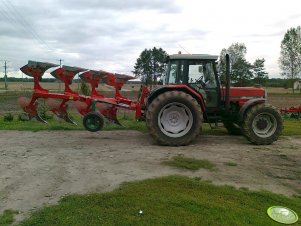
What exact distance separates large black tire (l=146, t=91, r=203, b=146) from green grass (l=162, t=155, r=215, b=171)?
6.00 ft

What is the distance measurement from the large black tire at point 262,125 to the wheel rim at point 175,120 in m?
1.46

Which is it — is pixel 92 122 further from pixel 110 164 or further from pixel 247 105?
pixel 247 105

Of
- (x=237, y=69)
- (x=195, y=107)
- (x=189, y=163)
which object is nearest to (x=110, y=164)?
(x=189, y=163)

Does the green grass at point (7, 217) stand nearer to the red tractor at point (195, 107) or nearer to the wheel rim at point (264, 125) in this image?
the red tractor at point (195, 107)

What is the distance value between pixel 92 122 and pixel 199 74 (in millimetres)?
3143

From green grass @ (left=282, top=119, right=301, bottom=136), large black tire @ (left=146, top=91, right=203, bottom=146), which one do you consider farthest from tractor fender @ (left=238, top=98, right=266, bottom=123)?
green grass @ (left=282, top=119, right=301, bottom=136)

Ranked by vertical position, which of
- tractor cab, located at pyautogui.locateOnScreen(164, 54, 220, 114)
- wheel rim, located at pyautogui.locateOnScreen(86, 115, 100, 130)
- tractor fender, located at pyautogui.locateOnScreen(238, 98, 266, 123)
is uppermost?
tractor cab, located at pyautogui.locateOnScreen(164, 54, 220, 114)

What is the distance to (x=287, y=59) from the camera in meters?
61.8

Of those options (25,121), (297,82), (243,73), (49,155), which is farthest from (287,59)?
(49,155)

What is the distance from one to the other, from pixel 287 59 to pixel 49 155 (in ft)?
194

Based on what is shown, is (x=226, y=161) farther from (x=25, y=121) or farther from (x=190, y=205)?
(x=25, y=121)

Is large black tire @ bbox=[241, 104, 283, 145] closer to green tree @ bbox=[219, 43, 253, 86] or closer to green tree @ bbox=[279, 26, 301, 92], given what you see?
green tree @ bbox=[219, 43, 253, 86]

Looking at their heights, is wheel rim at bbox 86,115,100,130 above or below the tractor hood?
below

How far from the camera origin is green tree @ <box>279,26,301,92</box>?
61062 millimetres
